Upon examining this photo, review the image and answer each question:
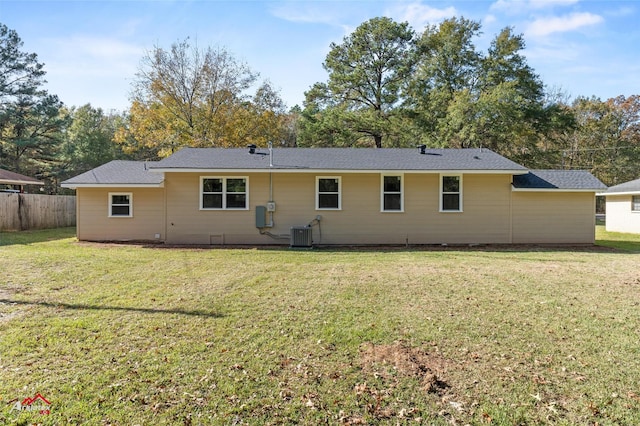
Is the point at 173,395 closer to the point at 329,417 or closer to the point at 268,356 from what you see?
the point at 268,356

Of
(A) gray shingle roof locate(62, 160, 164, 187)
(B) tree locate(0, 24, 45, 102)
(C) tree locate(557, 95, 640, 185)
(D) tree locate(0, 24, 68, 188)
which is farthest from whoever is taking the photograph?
(C) tree locate(557, 95, 640, 185)

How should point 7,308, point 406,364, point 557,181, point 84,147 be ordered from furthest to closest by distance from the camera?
point 84,147, point 557,181, point 7,308, point 406,364

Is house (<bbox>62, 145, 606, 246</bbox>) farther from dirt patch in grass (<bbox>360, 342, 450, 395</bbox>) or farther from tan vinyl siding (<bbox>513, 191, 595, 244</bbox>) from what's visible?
Result: dirt patch in grass (<bbox>360, 342, 450, 395</bbox>)

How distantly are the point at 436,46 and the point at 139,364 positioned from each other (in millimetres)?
29585

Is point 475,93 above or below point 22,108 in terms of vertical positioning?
above

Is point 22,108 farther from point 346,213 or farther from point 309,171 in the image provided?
point 346,213

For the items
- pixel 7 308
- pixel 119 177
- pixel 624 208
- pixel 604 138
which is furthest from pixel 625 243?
pixel 604 138

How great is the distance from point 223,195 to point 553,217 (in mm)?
11820

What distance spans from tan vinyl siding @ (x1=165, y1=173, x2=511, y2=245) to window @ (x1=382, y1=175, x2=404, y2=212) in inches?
8.0

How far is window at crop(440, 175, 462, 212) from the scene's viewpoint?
41.8 ft

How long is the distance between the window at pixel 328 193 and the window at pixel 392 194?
5.47 feet

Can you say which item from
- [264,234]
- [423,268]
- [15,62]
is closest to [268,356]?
[423,268]

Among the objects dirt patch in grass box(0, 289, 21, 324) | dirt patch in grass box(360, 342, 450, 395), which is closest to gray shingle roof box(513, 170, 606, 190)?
dirt patch in grass box(360, 342, 450, 395)

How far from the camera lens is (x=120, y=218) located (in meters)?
13.2
